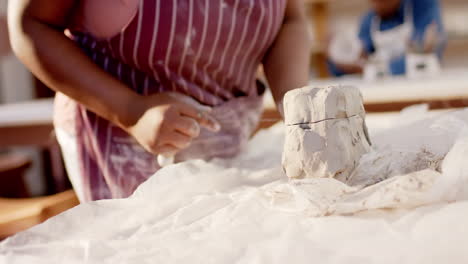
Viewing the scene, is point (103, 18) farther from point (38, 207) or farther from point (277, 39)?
point (38, 207)

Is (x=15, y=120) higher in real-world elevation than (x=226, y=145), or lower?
lower

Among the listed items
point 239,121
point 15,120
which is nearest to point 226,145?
point 239,121

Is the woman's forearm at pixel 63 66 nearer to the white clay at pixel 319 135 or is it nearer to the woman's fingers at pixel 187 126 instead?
the woman's fingers at pixel 187 126

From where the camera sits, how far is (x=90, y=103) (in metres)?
0.61

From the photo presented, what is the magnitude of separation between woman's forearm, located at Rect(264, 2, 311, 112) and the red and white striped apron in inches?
0.7

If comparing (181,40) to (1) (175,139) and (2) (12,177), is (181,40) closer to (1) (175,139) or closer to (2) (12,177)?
(1) (175,139)

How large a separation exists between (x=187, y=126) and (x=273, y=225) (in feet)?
0.71

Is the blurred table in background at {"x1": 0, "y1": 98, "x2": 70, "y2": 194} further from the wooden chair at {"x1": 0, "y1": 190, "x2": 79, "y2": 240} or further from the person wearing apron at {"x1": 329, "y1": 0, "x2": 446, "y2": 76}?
the person wearing apron at {"x1": 329, "y1": 0, "x2": 446, "y2": 76}

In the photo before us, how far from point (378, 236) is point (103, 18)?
40cm

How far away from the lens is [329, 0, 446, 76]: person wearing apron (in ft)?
9.31

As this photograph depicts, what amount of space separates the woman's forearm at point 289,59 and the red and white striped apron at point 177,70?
0.7 inches

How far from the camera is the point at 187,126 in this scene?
0.57 metres

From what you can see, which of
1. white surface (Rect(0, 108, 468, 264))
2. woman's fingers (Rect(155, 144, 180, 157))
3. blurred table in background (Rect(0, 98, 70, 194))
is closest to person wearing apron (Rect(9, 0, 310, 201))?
woman's fingers (Rect(155, 144, 180, 157))

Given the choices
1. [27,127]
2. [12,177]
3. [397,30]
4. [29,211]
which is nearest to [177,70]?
[29,211]
